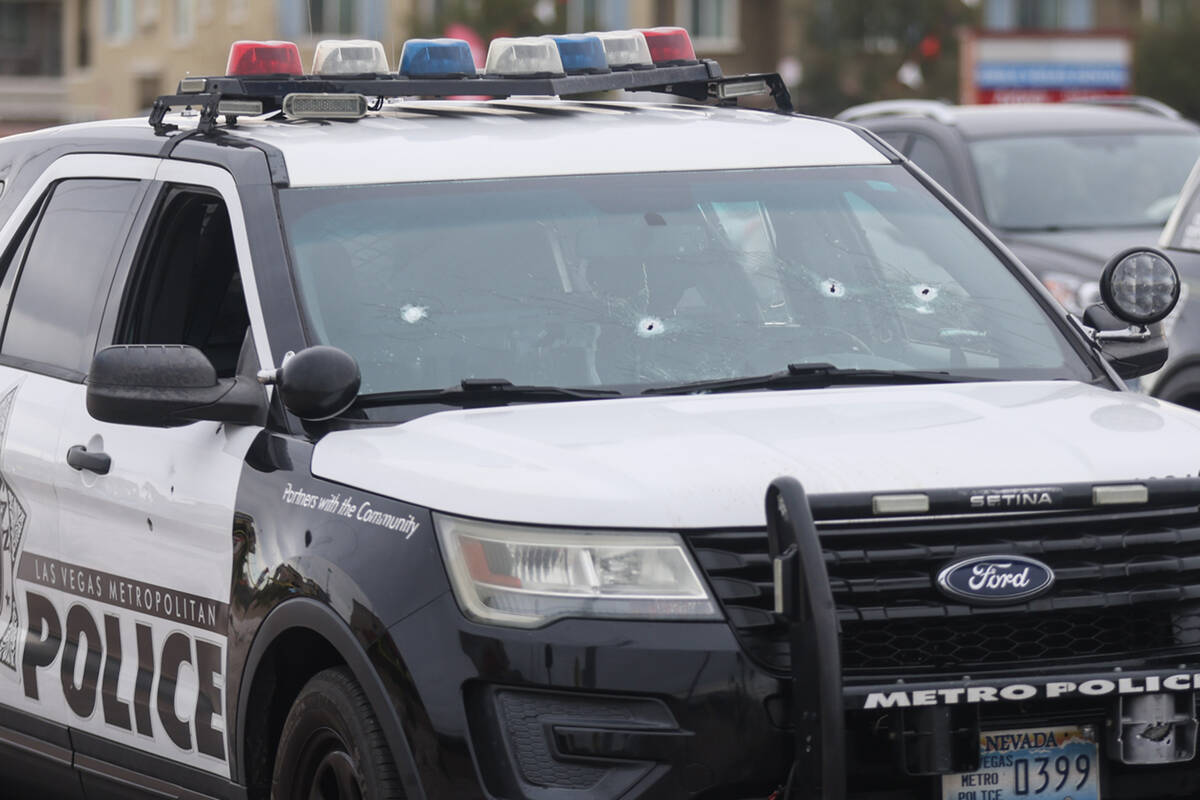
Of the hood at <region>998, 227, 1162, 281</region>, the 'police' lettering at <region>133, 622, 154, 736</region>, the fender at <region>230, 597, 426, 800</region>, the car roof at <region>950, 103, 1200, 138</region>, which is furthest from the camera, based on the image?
the car roof at <region>950, 103, 1200, 138</region>

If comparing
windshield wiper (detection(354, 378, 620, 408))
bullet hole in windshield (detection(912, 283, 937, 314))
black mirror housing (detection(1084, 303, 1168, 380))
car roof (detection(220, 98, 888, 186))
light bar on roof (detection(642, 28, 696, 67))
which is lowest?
black mirror housing (detection(1084, 303, 1168, 380))

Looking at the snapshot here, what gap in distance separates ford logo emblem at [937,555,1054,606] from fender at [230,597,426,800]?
97cm

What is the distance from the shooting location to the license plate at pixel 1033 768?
174 inches

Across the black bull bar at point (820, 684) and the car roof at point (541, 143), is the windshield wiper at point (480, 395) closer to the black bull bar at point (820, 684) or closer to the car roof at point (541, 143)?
the car roof at point (541, 143)

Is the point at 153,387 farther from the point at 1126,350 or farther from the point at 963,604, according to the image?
the point at 1126,350

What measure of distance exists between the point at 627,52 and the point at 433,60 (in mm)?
638

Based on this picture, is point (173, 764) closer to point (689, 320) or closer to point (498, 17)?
point (689, 320)

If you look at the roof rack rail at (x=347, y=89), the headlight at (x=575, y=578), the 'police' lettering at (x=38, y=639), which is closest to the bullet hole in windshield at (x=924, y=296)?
the roof rack rail at (x=347, y=89)

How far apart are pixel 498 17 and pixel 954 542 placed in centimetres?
4822

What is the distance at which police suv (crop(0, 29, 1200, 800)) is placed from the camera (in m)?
4.35

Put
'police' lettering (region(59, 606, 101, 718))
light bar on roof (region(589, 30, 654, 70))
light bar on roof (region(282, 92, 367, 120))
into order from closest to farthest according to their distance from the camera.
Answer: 'police' lettering (region(59, 606, 101, 718)) < light bar on roof (region(282, 92, 367, 120)) < light bar on roof (region(589, 30, 654, 70))

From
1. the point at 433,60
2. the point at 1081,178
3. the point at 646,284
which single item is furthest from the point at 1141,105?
the point at 646,284

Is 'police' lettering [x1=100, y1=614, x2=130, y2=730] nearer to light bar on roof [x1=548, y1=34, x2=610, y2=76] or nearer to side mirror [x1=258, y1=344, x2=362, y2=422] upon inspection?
side mirror [x1=258, y1=344, x2=362, y2=422]

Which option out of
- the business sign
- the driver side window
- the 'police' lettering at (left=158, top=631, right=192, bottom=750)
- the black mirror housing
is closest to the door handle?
the driver side window
